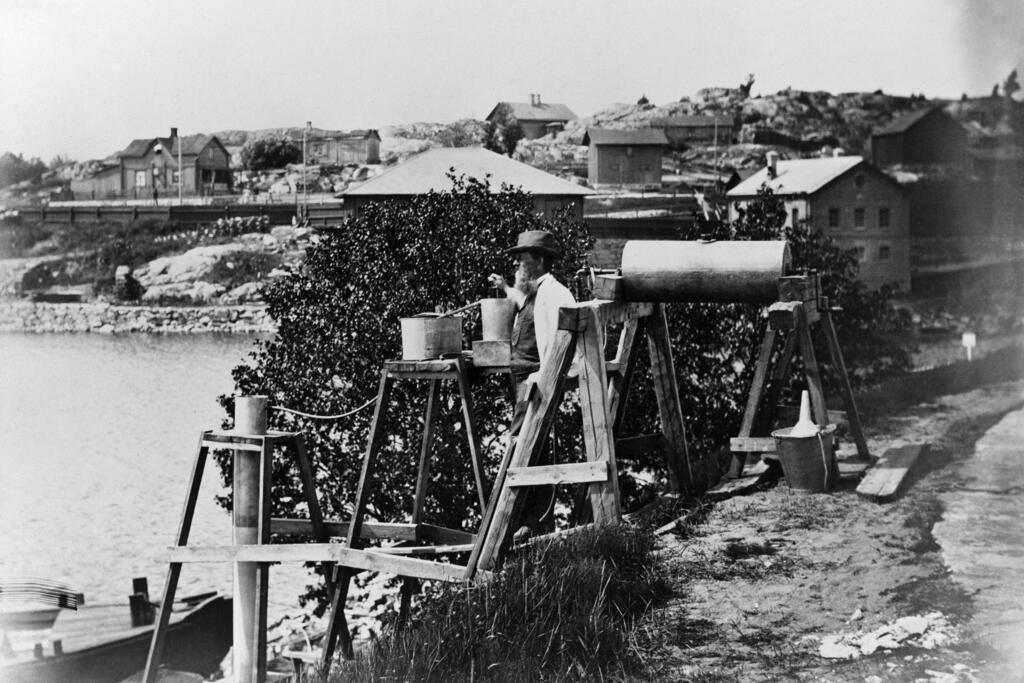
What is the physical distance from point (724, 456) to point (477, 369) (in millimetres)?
4164

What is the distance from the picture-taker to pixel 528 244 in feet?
25.9

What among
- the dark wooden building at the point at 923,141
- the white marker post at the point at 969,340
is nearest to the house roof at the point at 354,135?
the dark wooden building at the point at 923,141

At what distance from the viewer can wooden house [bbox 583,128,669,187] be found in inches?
943

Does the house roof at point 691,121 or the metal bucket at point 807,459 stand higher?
the house roof at point 691,121

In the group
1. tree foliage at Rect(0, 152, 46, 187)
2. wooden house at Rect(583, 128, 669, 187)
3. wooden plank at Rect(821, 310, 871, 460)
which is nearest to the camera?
wooden plank at Rect(821, 310, 871, 460)

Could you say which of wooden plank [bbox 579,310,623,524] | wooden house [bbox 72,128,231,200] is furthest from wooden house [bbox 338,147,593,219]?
wooden plank [bbox 579,310,623,524]

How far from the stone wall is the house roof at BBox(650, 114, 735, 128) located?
14.1 m

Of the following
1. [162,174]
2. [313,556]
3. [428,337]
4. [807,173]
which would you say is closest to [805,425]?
[428,337]

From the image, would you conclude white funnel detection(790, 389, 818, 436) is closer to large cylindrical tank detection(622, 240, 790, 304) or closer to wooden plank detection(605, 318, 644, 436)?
large cylindrical tank detection(622, 240, 790, 304)

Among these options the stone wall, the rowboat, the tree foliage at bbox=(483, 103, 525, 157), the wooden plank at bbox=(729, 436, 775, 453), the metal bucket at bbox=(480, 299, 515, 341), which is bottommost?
the rowboat

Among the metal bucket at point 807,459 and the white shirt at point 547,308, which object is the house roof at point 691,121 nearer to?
the metal bucket at point 807,459

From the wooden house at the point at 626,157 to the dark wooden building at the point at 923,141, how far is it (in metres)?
5.40

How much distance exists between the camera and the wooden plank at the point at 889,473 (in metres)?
9.33

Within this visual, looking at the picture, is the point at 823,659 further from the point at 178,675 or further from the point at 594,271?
the point at 178,675
